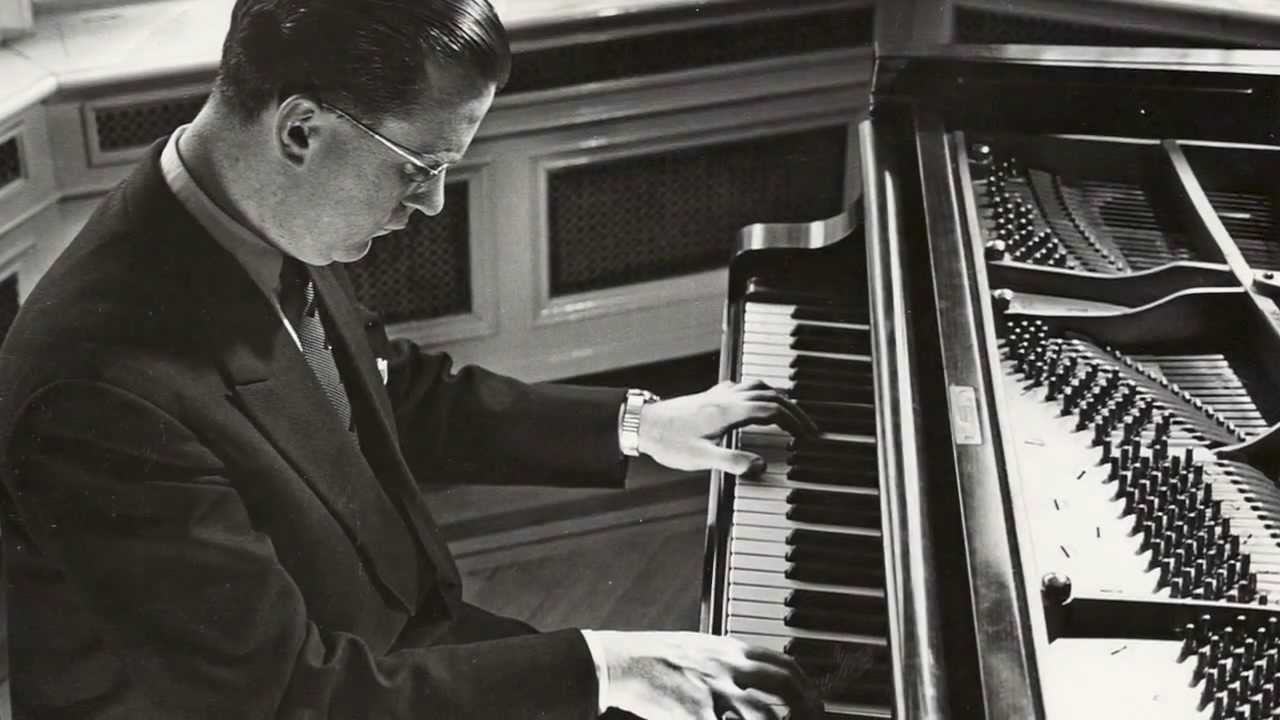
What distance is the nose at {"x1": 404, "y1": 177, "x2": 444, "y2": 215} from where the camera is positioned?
1.84m

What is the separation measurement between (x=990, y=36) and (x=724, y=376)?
6.58 ft

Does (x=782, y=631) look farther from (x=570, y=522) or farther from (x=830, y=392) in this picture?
(x=570, y=522)

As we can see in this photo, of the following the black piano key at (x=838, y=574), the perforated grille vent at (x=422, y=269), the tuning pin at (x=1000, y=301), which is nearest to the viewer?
the black piano key at (x=838, y=574)

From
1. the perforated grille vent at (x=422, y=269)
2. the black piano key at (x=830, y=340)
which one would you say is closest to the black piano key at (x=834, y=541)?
the black piano key at (x=830, y=340)

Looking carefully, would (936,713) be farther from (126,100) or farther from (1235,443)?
(126,100)

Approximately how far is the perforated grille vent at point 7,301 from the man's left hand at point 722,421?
1.57 metres

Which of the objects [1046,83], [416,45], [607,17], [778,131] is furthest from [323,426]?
[778,131]

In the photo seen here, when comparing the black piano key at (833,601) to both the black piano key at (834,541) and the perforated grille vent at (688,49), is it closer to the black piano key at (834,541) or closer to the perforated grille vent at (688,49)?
the black piano key at (834,541)

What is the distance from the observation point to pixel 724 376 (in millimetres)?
2533

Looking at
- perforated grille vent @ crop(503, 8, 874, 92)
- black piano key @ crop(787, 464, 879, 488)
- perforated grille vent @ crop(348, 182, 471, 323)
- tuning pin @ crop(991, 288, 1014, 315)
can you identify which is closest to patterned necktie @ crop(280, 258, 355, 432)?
black piano key @ crop(787, 464, 879, 488)

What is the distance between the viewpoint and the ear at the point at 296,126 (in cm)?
169

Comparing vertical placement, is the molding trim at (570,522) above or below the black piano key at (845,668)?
above

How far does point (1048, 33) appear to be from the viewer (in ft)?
13.1

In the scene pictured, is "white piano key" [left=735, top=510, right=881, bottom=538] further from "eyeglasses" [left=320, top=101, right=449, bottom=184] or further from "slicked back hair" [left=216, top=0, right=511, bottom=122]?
"slicked back hair" [left=216, top=0, right=511, bottom=122]
